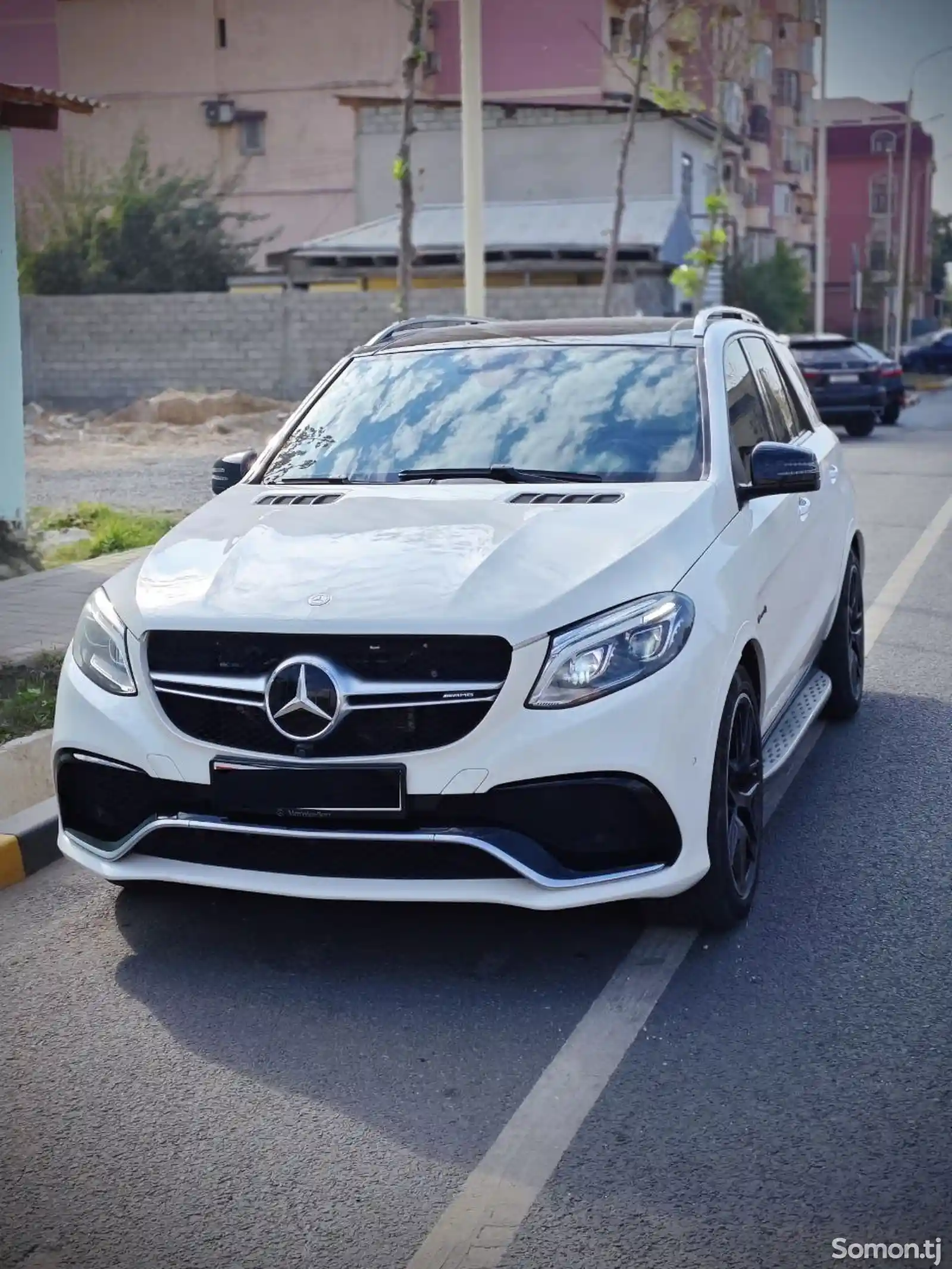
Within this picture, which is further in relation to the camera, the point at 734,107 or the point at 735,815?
the point at 734,107

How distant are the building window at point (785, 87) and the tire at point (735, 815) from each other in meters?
71.8

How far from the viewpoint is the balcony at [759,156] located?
61094 millimetres

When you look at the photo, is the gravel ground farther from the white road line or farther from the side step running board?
the white road line

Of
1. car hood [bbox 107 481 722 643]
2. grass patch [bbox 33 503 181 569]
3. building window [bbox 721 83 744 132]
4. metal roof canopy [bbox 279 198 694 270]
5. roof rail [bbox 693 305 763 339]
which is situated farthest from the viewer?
building window [bbox 721 83 744 132]

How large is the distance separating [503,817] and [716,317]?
2.77 m

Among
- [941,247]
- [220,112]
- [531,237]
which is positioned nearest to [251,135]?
[220,112]

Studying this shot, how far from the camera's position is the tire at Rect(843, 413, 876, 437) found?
85.1 feet

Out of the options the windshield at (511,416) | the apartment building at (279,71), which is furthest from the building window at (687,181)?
the windshield at (511,416)

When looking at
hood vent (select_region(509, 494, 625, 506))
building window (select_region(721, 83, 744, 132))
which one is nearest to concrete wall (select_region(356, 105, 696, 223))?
building window (select_region(721, 83, 744, 132))

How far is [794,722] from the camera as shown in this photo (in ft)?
19.4

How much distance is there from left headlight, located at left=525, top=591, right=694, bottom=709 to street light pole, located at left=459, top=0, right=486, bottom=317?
11147 millimetres

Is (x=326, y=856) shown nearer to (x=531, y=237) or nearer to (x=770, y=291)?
(x=531, y=237)

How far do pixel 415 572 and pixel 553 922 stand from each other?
108cm

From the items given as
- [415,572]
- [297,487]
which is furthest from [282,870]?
A: [297,487]
